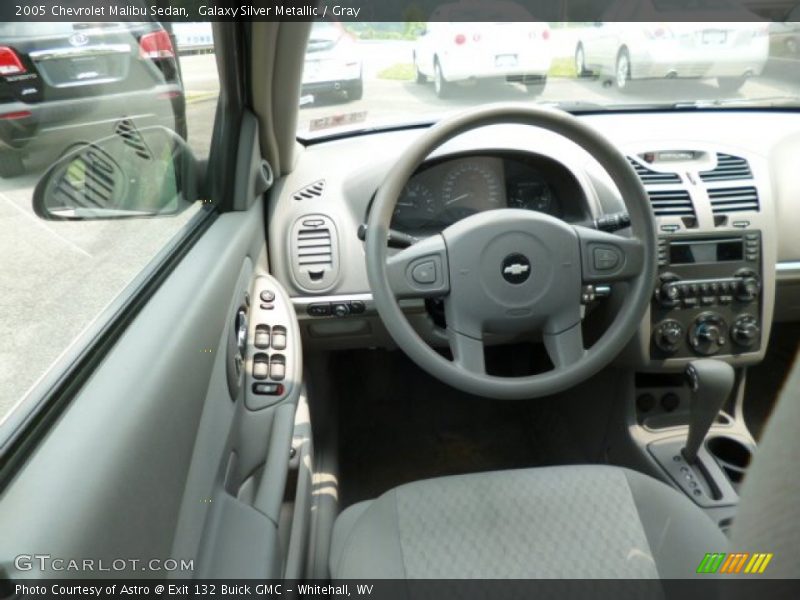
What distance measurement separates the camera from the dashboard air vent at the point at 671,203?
88.7 inches

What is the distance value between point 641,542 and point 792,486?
39.2 inches

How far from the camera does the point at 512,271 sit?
177 centimetres

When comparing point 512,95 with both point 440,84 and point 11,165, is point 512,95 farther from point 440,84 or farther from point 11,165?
point 11,165

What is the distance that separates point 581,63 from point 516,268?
0.99 metres

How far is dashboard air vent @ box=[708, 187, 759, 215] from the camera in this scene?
2.26 metres

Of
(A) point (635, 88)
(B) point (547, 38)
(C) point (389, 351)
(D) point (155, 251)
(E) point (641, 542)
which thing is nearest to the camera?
(E) point (641, 542)

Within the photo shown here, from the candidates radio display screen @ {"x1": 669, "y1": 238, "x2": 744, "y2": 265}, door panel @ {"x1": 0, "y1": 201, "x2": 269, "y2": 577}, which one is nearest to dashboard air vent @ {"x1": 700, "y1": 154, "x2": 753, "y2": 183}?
radio display screen @ {"x1": 669, "y1": 238, "x2": 744, "y2": 265}

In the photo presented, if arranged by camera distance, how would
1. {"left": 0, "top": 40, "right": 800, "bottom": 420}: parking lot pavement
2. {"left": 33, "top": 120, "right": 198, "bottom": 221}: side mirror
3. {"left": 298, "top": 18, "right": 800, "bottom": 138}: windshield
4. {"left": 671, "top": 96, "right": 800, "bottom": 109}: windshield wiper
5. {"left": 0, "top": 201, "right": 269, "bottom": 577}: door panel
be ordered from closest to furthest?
{"left": 0, "top": 201, "right": 269, "bottom": 577}: door panel
{"left": 0, "top": 40, "right": 800, "bottom": 420}: parking lot pavement
{"left": 33, "top": 120, "right": 198, "bottom": 221}: side mirror
{"left": 298, "top": 18, "right": 800, "bottom": 138}: windshield
{"left": 671, "top": 96, "right": 800, "bottom": 109}: windshield wiper

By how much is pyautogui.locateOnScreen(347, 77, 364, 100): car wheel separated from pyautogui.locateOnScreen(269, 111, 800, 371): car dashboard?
0.20 metres

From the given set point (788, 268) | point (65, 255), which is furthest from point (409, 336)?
point (788, 268)

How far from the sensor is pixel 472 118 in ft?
5.50

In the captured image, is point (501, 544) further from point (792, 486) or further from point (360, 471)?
point (360, 471)

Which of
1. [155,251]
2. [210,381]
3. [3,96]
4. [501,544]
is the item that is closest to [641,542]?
[501,544]

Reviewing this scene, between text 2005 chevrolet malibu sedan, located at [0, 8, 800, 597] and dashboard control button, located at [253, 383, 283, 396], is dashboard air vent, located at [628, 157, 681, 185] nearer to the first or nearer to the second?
text 2005 chevrolet malibu sedan, located at [0, 8, 800, 597]
